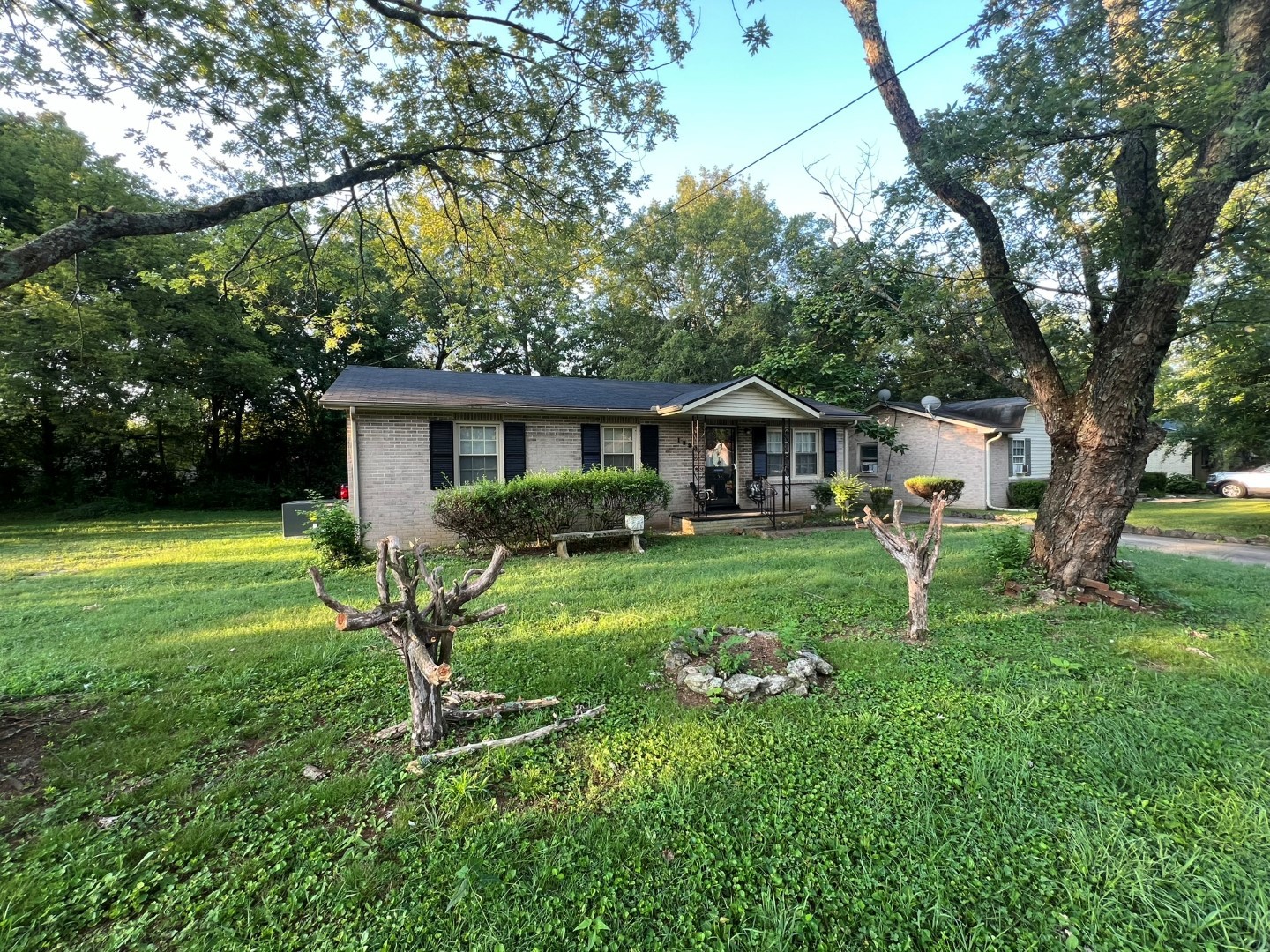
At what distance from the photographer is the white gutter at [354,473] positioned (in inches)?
361

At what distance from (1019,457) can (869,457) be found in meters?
4.73

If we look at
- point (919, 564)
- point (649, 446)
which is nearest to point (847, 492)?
point (649, 446)

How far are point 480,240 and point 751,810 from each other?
8120 millimetres

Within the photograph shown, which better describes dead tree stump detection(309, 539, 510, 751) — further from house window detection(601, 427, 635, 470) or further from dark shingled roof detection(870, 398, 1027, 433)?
dark shingled roof detection(870, 398, 1027, 433)

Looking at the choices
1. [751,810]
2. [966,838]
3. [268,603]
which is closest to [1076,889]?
[966,838]

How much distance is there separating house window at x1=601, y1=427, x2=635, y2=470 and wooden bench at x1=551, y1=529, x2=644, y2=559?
7.95ft

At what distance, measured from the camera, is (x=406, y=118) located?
6.35 meters

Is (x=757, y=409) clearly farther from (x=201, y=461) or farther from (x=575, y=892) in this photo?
(x=201, y=461)

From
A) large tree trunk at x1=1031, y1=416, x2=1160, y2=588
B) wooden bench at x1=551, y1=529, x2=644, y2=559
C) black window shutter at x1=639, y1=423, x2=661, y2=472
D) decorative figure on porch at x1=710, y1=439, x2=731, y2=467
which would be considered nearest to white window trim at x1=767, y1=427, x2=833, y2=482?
decorative figure on porch at x1=710, y1=439, x2=731, y2=467

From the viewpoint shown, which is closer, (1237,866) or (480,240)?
(1237,866)

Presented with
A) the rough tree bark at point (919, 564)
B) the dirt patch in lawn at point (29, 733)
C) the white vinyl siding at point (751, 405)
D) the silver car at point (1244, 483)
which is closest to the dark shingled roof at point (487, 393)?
the white vinyl siding at point (751, 405)

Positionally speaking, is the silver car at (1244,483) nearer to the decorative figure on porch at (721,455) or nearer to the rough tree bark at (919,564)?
the decorative figure on porch at (721,455)

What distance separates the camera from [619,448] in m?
11.7

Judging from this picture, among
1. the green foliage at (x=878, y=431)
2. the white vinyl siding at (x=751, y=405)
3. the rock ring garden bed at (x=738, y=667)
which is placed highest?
the white vinyl siding at (x=751, y=405)
